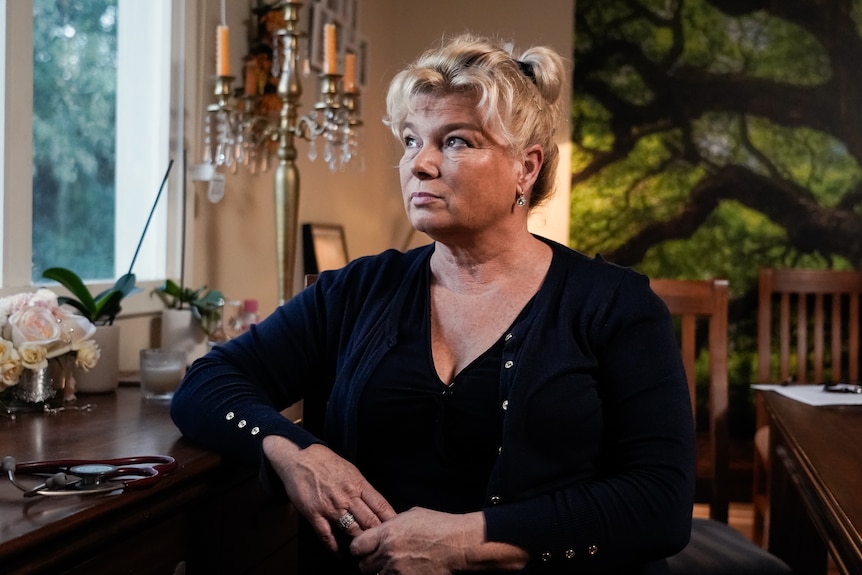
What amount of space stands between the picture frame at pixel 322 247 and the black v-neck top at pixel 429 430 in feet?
5.81

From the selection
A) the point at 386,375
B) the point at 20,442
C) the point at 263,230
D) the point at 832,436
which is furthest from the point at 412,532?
the point at 263,230

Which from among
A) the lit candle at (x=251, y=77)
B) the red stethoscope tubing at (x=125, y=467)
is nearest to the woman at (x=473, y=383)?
the red stethoscope tubing at (x=125, y=467)

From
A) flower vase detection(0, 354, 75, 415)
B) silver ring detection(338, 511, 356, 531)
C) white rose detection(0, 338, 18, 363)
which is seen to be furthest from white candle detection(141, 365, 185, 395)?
silver ring detection(338, 511, 356, 531)

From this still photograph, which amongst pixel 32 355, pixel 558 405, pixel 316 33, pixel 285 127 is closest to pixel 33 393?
pixel 32 355

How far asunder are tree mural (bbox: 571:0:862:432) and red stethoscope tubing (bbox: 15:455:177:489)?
3001mm

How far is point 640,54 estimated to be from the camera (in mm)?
3922

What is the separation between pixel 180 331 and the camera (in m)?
2.03

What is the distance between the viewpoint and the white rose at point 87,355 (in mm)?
1538

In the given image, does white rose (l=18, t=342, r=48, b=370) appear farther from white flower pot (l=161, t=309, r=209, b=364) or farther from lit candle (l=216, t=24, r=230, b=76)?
lit candle (l=216, t=24, r=230, b=76)

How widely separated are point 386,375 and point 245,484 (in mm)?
269

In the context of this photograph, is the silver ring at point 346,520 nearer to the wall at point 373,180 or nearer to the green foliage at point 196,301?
the green foliage at point 196,301

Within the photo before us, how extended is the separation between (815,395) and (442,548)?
1.34m

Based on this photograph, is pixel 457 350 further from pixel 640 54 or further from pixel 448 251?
pixel 640 54

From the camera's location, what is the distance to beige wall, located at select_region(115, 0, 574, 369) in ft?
7.48
